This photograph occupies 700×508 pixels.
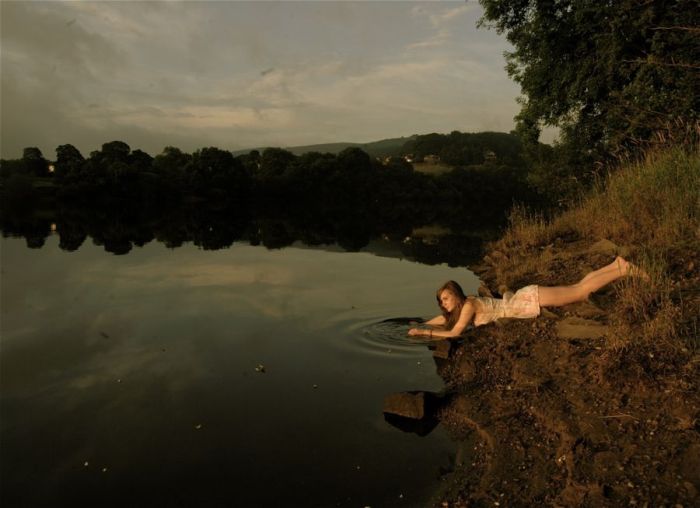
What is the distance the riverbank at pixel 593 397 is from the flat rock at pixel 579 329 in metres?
0.01

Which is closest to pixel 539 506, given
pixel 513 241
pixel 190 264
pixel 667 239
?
pixel 667 239

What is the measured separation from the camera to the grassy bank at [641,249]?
5.79 m

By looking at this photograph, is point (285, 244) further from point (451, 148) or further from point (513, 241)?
point (451, 148)

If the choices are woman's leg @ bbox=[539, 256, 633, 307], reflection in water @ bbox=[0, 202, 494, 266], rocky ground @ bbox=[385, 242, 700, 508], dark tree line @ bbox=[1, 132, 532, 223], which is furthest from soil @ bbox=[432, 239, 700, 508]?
dark tree line @ bbox=[1, 132, 532, 223]

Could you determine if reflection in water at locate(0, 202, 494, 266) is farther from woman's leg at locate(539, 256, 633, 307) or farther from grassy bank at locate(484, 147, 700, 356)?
woman's leg at locate(539, 256, 633, 307)

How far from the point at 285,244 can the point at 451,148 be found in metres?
87.2

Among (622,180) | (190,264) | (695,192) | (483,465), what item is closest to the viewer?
(483,465)

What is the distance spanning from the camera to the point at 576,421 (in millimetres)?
4918

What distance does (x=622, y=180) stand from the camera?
1175cm

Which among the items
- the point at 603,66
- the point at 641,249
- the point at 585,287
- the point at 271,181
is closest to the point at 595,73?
the point at 603,66

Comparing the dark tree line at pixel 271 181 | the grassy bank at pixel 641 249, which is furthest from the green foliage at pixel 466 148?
the grassy bank at pixel 641 249

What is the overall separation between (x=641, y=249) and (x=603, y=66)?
10868 mm

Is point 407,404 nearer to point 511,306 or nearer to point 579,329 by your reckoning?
point 579,329

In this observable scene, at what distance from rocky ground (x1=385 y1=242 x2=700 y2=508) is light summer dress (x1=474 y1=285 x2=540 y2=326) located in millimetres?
552
